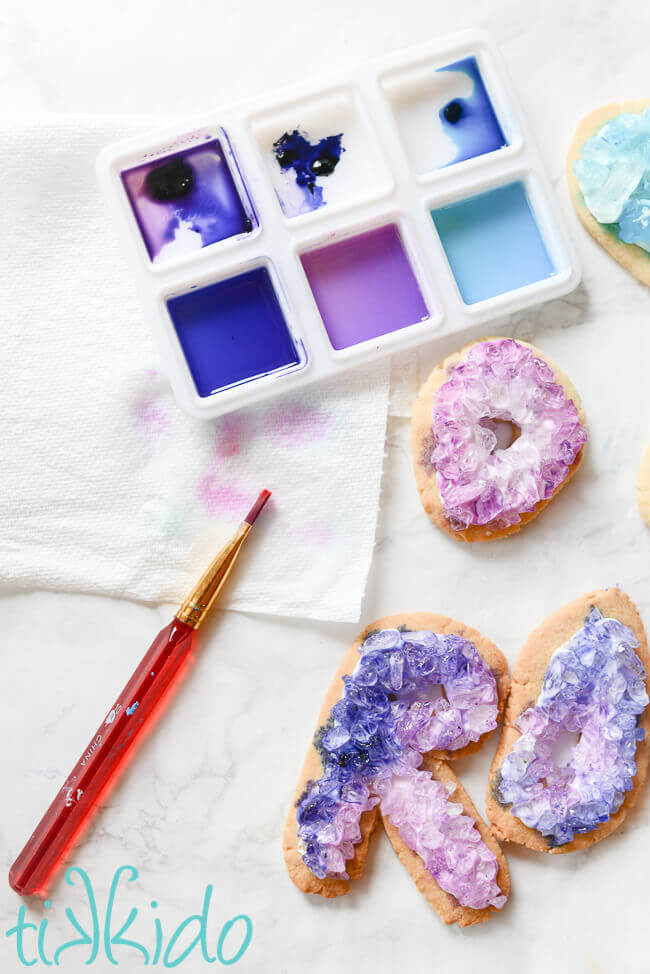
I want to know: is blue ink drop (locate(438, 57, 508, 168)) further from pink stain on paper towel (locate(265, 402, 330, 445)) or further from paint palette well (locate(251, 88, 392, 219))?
pink stain on paper towel (locate(265, 402, 330, 445))

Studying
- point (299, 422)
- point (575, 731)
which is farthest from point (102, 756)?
point (575, 731)

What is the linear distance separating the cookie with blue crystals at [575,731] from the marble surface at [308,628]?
40 mm

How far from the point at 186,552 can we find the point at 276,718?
0.81 feet

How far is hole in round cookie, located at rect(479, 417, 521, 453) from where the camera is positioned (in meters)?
1.13

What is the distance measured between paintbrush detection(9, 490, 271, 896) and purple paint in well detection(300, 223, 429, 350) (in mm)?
237

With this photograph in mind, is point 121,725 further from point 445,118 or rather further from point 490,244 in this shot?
point 445,118

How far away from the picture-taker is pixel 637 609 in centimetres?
115

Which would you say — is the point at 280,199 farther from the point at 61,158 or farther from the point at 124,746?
the point at 124,746

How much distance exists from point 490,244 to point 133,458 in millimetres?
533

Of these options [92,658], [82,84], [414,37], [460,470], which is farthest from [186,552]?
[414,37]

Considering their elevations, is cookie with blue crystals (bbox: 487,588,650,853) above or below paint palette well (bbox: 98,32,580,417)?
below

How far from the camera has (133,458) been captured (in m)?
1.13

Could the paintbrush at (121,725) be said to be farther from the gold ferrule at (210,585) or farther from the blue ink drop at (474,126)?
the blue ink drop at (474,126)
